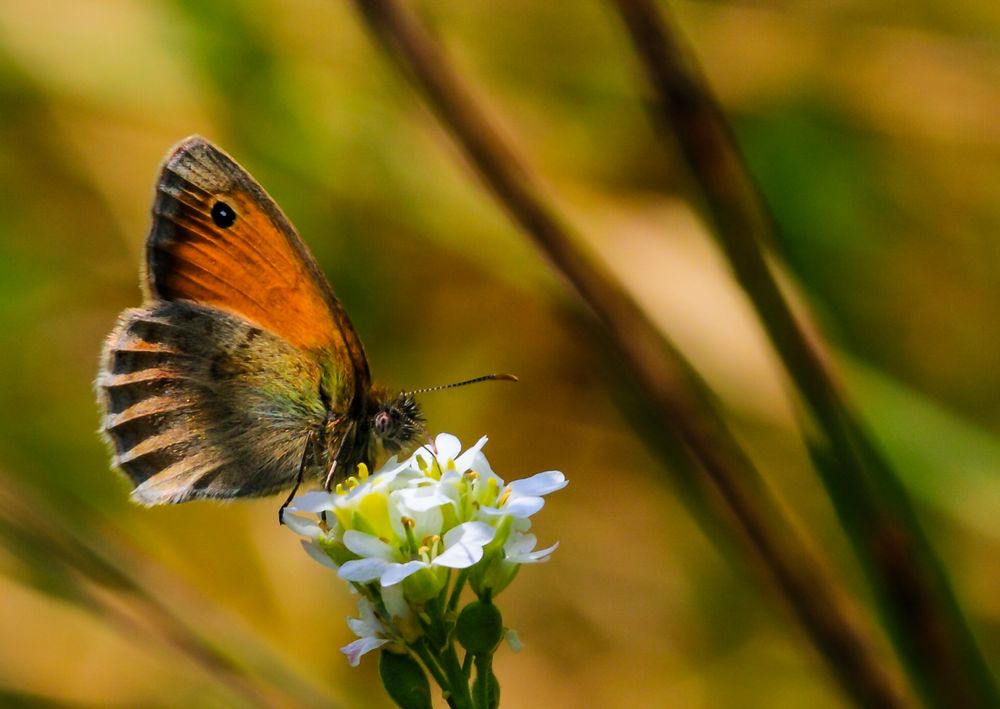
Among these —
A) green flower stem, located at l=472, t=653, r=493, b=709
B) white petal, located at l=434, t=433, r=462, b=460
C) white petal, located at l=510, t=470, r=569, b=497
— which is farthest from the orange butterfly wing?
green flower stem, located at l=472, t=653, r=493, b=709

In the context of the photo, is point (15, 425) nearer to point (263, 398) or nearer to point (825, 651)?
point (263, 398)

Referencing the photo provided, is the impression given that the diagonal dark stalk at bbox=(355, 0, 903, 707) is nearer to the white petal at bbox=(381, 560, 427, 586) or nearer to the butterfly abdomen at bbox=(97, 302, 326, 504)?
the white petal at bbox=(381, 560, 427, 586)

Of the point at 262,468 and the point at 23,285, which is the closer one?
the point at 262,468

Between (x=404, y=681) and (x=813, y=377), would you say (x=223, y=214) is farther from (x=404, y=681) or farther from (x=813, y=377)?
(x=813, y=377)

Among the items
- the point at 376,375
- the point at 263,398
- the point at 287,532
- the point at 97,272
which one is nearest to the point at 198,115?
the point at 97,272

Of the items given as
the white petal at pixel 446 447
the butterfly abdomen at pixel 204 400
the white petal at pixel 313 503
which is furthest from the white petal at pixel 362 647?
the butterfly abdomen at pixel 204 400

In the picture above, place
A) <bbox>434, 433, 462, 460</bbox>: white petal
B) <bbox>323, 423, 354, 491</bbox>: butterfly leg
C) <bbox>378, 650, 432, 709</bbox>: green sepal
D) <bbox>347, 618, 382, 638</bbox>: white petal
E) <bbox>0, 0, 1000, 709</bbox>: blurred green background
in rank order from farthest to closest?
<bbox>0, 0, 1000, 709</bbox>: blurred green background, <bbox>323, 423, 354, 491</bbox>: butterfly leg, <bbox>434, 433, 462, 460</bbox>: white petal, <bbox>347, 618, 382, 638</bbox>: white petal, <bbox>378, 650, 432, 709</bbox>: green sepal
